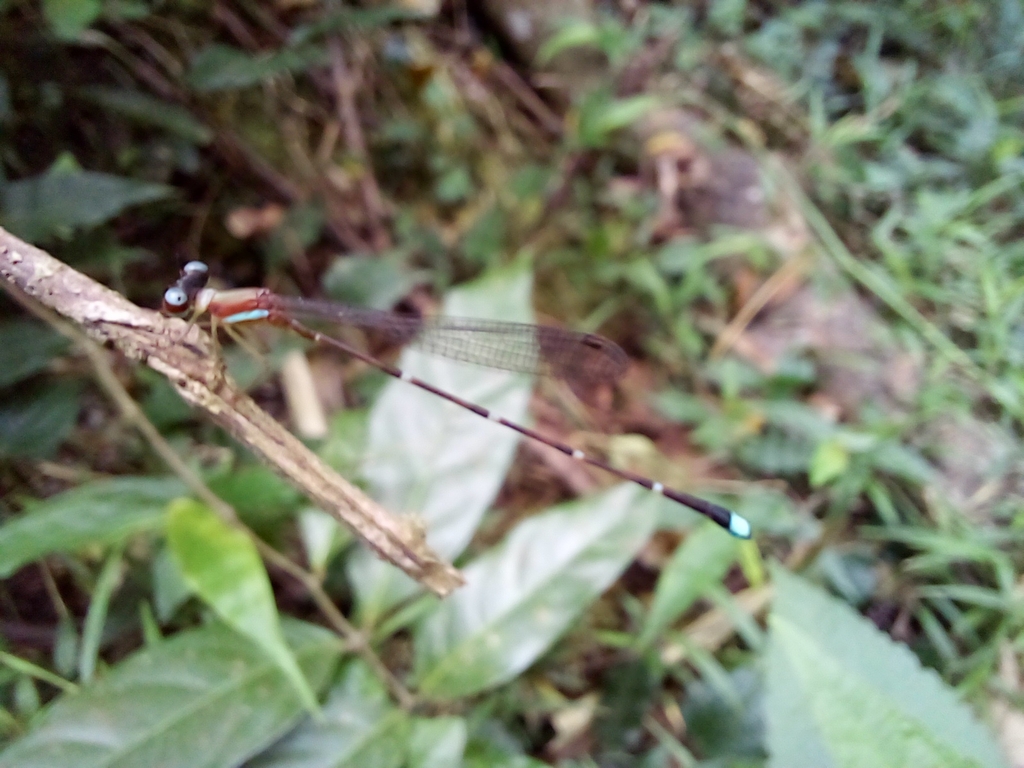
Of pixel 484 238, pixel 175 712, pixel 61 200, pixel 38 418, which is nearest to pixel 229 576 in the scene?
pixel 175 712

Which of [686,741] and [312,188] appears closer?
[686,741]

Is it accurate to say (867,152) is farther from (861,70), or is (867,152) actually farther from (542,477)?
(542,477)

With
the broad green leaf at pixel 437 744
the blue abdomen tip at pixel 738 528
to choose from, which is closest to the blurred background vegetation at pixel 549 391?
the broad green leaf at pixel 437 744

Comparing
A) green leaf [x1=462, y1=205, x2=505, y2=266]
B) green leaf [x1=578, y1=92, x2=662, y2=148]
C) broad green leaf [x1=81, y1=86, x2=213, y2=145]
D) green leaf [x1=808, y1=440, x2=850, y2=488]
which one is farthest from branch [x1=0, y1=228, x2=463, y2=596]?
green leaf [x1=578, y1=92, x2=662, y2=148]

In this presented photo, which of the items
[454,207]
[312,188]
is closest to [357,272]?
[312,188]

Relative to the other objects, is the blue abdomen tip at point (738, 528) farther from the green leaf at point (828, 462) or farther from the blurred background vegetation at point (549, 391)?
the green leaf at point (828, 462)
